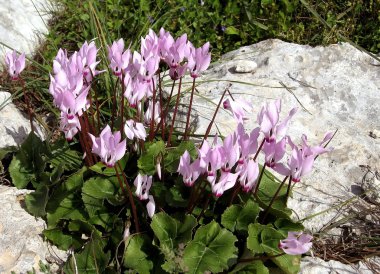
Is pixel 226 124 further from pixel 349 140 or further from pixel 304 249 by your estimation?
pixel 304 249

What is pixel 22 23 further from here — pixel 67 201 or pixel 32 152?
pixel 67 201

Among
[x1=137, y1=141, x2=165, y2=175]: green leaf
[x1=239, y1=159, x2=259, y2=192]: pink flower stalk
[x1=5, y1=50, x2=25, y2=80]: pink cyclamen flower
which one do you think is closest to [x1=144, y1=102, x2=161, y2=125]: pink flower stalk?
[x1=137, y1=141, x2=165, y2=175]: green leaf

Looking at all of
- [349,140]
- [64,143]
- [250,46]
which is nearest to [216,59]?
[250,46]

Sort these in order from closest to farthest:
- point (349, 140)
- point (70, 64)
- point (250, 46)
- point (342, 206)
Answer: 1. point (70, 64)
2. point (342, 206)
3. point (349, 140)
4. point (250, 46)

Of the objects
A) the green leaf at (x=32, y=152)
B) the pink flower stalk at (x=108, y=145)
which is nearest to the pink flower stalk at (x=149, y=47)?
the pink flower stalk at (x=108, y=145)

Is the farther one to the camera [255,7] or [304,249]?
[255,7]

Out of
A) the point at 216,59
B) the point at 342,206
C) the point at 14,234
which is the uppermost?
the point at 14,234
